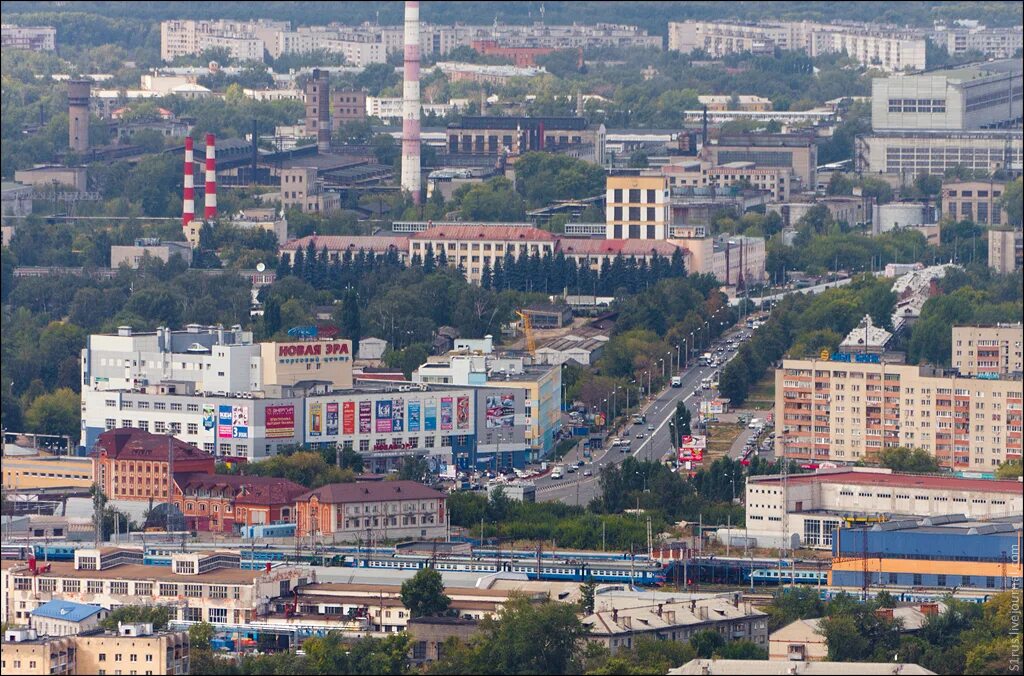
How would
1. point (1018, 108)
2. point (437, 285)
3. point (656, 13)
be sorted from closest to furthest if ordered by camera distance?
point (437, 285) < point (1018, 108) < point (656, 13)

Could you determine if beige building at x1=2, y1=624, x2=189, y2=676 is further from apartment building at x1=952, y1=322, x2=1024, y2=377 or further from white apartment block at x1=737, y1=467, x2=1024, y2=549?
apartment building at x1=952, y1=322, x2=1024, y2=377

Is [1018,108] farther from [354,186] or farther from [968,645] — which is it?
[968,645]

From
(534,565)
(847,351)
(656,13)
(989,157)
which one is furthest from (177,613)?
(656,13)

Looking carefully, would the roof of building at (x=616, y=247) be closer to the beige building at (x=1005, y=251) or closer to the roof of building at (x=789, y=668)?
the beige building at (x=1005, y=251)

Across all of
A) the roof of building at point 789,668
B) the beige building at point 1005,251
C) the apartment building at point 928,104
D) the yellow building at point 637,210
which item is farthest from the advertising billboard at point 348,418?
the apartment building at point 928,104

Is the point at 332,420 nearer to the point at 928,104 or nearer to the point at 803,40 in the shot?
the point at 928,104

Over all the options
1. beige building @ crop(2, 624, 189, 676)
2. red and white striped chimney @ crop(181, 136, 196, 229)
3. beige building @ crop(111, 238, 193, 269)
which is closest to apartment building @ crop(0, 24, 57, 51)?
red and white striped chimney @ crop(181, 136, 196, 229)

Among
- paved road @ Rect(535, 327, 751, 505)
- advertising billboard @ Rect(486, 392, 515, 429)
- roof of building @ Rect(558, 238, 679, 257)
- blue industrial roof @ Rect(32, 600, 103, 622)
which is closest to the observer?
blue industrial roof @ Rect(32, 600, 103, 622)
